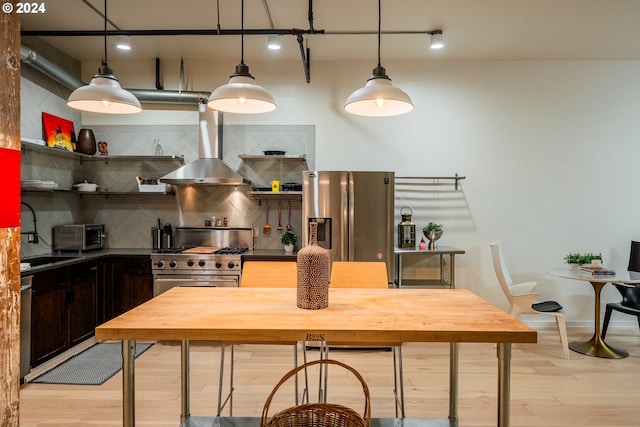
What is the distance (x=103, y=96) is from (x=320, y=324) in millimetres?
1788

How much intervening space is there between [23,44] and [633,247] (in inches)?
263

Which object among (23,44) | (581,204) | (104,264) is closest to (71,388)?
(104,264)

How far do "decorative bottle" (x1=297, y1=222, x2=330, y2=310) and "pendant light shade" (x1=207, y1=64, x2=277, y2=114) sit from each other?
0.80 meters

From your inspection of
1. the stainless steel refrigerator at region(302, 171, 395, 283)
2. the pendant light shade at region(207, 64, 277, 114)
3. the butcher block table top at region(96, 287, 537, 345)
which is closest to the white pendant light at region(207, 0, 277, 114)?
the pendant light shade at region(207, 64, 277, 114)

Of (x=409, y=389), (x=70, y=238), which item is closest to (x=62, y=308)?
(x=70, y=238)

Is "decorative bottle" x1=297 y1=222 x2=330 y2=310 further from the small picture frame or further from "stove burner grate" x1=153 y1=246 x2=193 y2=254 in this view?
the small picture frame

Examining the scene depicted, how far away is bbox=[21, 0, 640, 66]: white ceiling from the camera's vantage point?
11.0 feet

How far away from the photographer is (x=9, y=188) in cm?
178

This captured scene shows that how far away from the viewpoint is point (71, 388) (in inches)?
112

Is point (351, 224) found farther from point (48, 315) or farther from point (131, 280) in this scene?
→ point (48, 315)

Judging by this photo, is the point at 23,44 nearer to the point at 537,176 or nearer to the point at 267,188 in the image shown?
the point at 267,188

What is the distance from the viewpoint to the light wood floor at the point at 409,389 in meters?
2.48

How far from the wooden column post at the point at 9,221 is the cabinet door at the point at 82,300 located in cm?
183

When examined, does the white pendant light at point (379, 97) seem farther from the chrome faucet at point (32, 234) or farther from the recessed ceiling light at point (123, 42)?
the chrome faucet at point (32, 234)
